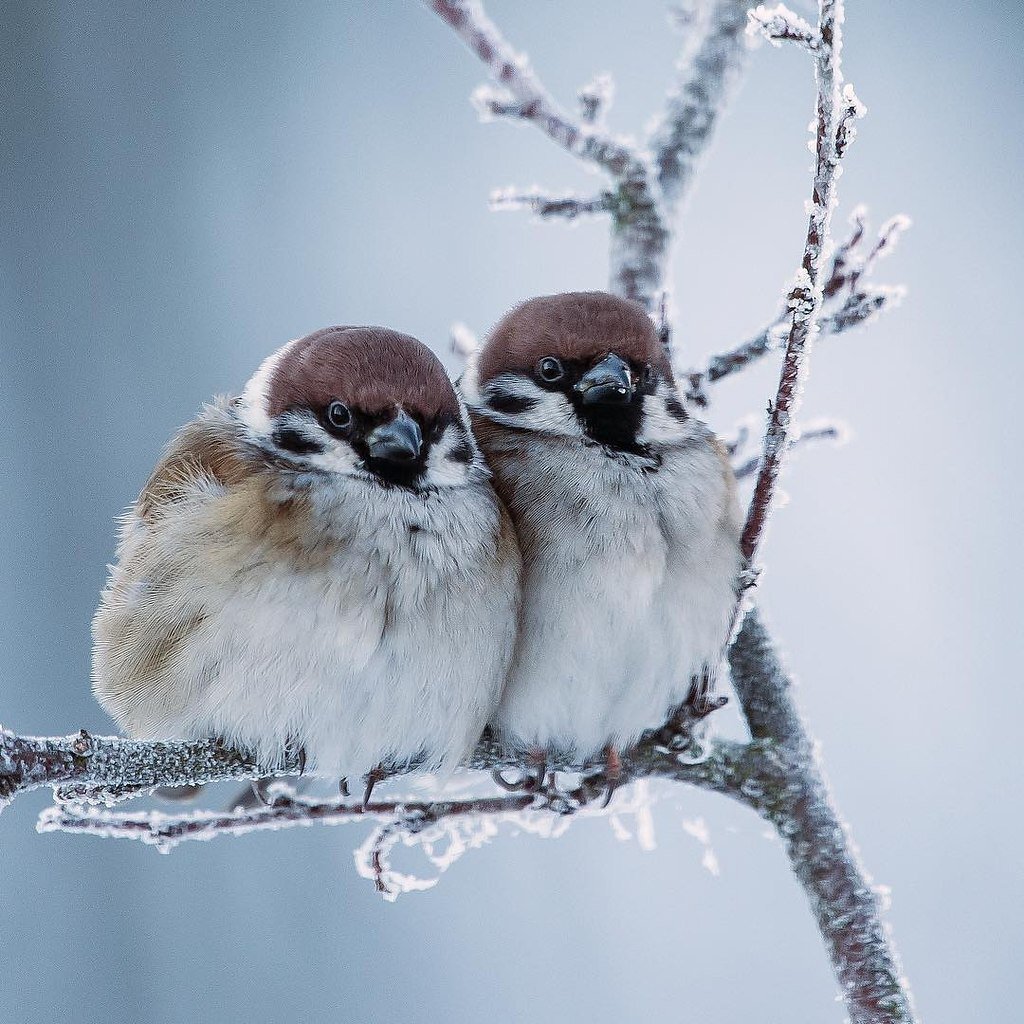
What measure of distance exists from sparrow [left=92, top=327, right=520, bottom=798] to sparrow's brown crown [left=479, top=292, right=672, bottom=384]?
194 mm

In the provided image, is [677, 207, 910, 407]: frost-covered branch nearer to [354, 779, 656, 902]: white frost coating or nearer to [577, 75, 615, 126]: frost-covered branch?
[577, 75, 615, 126]: frost-covered branch

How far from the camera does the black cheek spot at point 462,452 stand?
1883 mm

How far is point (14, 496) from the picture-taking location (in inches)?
144

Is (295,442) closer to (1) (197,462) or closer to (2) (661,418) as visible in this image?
(1) (197,462)

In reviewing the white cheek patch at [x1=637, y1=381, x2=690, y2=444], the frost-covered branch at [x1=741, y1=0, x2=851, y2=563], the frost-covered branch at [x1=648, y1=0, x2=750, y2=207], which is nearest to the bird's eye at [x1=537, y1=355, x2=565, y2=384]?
the white cheek patch at [x1=637, y1=381, x2=690, y2=444]

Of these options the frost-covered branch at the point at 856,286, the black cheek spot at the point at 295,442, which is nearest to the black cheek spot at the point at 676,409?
the frost-covered branch at the point at 856,286

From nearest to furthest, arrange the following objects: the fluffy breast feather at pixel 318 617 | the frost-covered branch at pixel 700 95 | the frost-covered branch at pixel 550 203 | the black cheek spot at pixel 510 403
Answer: the fluffy breast feather at pixel 318 617, the black cheek spot at pixel 510 403, the frost-covered branch at pixel 550 203, the frost-covered branch at pixel 700 95

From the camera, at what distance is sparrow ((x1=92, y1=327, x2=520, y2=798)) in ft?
5.61

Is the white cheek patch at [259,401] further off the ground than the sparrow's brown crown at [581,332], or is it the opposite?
the sparrow's brown crown at [581,332]

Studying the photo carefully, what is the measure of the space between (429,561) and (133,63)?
11.0 ft

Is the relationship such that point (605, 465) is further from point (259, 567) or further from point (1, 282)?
point (1, 282)

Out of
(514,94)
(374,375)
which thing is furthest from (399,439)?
(514,94)

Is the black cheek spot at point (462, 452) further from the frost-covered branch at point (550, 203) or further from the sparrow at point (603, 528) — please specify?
the frost-covered branch at point (550, 203)

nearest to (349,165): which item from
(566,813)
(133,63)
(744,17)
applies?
(133,63)
